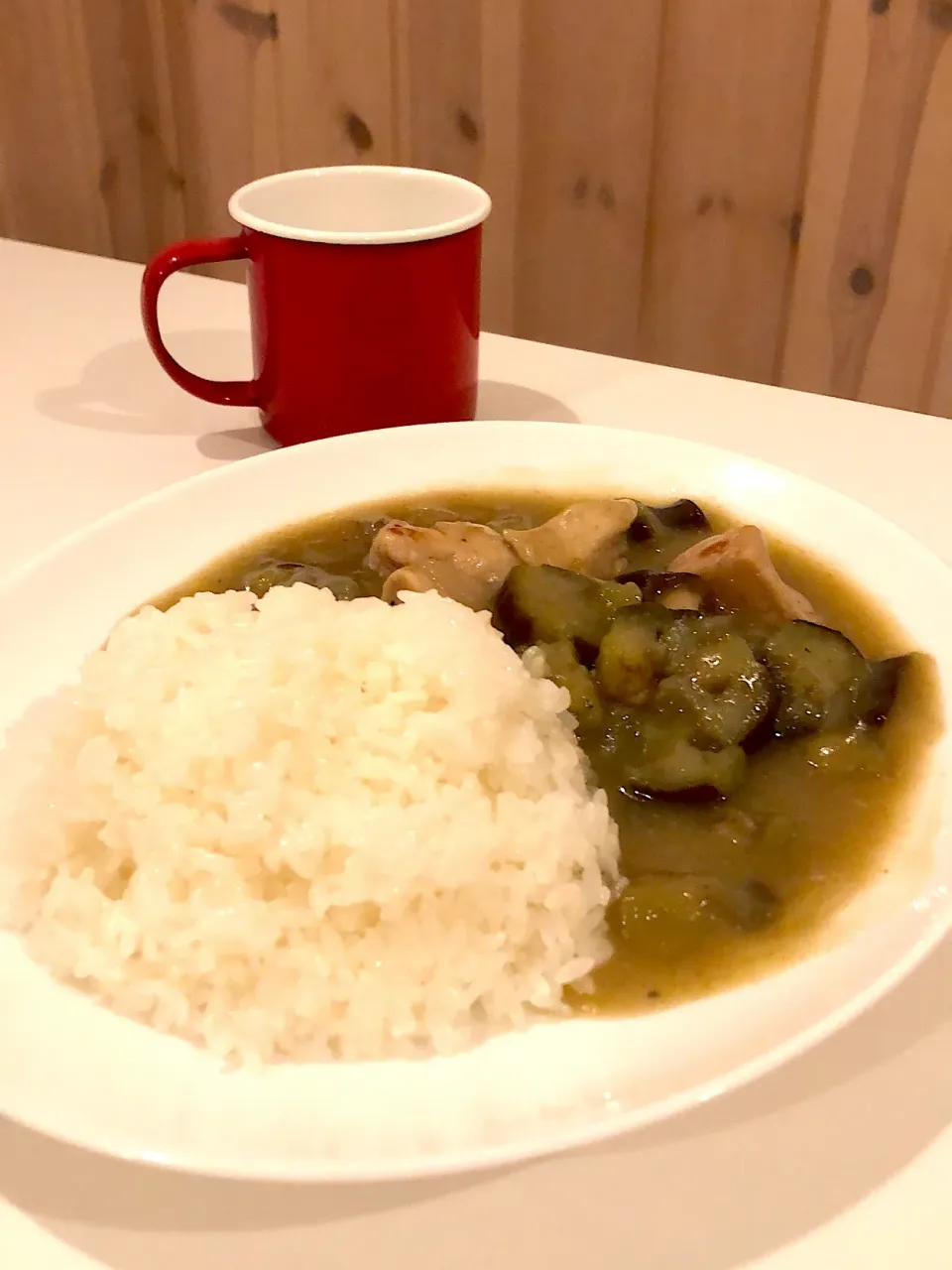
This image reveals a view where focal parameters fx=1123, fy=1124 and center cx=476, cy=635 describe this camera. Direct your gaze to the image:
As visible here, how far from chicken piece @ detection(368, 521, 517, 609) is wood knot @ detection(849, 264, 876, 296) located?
5.92ft

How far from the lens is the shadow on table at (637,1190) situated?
0.85 meters

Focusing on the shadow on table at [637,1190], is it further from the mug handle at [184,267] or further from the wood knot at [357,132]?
the wood knot at [357,132]

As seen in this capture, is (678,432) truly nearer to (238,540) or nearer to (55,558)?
(238,540)

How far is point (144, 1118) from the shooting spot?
0.79 metres

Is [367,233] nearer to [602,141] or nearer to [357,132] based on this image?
[602,141]

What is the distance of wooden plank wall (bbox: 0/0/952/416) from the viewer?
2656 millimetres

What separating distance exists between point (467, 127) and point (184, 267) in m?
1.44

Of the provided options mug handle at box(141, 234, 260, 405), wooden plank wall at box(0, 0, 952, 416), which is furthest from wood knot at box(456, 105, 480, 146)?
mug handle at box(141, 234, 260, 405)

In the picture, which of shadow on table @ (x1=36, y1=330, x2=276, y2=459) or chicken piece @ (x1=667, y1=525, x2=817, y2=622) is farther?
shadow on table @ (x1=36, y1=330, x2=276, y2=459)

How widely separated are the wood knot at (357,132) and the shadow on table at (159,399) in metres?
1.02

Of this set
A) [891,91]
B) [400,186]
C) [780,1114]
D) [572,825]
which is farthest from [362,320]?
[891,91]

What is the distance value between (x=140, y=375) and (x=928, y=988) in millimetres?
1805

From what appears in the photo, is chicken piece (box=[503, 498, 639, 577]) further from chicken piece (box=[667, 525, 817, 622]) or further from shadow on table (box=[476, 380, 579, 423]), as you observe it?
shadow on table (box=[476, 380, 579, 423])

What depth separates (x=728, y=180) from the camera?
9.26 feet
